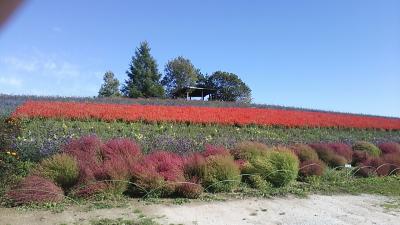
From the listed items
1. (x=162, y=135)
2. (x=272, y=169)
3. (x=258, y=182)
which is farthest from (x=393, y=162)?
(x=162, y=135)

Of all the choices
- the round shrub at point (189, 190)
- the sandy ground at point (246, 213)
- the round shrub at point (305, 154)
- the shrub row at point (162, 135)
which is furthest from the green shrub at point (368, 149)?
the round shrub at point (189, 190)

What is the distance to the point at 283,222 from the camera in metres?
7.34

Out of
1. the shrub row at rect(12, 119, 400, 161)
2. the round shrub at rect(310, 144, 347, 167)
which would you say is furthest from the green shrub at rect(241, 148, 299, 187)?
the round shrub at rect(310, 144, 347, 167)

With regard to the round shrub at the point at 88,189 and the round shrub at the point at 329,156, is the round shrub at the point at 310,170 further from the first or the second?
the round shrub at the point at 88,189

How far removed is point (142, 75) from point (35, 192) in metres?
45.3

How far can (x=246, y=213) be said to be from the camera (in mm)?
7789

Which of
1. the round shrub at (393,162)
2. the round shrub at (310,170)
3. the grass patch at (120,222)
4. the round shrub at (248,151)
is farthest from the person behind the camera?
the round shrub at (393,162)

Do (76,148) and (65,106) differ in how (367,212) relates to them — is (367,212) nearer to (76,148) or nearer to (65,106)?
(76,148)

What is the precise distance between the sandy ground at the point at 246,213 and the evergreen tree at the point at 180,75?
168 ft

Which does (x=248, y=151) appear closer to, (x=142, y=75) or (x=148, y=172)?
(x=148, y=172)

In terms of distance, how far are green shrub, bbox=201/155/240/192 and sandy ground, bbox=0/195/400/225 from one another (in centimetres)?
75

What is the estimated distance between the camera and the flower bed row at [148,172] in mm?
8023

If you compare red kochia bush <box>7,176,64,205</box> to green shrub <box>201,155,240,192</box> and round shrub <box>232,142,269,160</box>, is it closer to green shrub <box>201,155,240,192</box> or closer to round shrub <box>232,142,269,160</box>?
green shrub <box>201,155,240,192</box>

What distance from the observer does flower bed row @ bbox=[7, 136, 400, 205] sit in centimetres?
802
